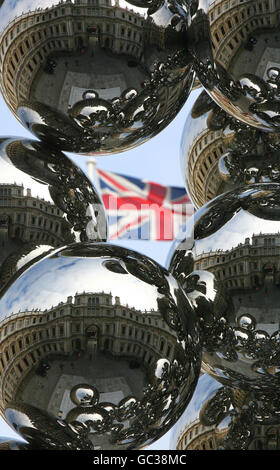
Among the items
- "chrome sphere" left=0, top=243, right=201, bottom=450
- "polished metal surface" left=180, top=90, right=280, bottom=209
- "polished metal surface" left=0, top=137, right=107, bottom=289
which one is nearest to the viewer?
"chrome sphere" left=0, top=243, right=201, bottom=450

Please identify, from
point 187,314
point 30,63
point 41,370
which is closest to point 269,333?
point 187,314

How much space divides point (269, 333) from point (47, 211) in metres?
0.28

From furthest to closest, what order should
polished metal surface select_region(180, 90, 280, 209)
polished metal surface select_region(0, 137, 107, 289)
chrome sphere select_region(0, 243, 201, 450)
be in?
1. polished metal surface select_region(180, 90, 280, 209)
2. polished metal surface select_region(0, 137, 107, 289)
3. chrome sphere select_region(0, 243, 201, 450)

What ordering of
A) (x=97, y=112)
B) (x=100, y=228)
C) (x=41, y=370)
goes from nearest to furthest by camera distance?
(x=41, y=370)
(x=97, y=112)
(x=100, y=228)

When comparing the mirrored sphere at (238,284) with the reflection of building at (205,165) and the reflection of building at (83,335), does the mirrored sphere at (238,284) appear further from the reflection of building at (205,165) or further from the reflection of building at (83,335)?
the reflection of building at (205,165)

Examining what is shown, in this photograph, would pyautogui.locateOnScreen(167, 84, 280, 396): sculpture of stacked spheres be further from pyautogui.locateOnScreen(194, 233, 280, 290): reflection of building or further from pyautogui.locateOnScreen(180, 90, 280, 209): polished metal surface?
pyautogui.locateOnScreen(180, 90, 280, 209): polished metal surface

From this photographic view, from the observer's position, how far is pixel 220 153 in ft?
3.64

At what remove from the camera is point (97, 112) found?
0.89 meters

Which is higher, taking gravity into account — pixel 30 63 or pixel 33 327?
pixel 30 63

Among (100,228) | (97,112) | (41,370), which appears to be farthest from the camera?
(100,228)

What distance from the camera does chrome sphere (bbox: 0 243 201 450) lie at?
777mm

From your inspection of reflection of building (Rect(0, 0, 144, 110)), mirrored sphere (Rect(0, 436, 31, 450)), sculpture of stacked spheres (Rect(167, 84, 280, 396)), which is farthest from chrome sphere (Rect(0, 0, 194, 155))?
mirrored sphere (Rect(0, 436, 31, 450))

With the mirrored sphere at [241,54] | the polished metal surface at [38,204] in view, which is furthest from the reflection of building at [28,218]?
the mirrored sphere at [241,54]

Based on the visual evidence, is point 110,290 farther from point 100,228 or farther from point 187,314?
point 100,228
